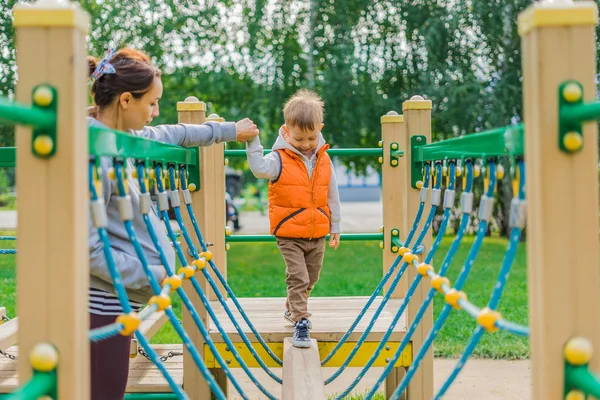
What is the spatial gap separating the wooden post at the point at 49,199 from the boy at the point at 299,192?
1679 millimetres

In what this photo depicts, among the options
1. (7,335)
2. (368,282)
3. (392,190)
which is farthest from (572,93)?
(368,282)

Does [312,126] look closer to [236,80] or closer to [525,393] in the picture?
[525,393]

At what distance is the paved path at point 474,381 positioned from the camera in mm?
3912

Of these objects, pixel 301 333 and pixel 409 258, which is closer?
pixel 409 258

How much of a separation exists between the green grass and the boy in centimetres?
216

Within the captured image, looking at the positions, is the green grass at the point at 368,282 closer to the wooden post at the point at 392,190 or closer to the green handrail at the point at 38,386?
the wooden post at the point at 392,190

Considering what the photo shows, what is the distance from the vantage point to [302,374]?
2.38 m

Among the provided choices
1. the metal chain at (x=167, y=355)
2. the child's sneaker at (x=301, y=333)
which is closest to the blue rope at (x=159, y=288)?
the child's sneaker at (x=301, y=333)

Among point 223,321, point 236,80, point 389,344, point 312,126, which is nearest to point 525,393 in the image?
point 389,344

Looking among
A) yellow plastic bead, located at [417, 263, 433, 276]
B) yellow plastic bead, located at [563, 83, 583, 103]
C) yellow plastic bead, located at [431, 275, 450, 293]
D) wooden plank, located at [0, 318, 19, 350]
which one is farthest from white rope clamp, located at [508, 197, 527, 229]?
wooden plank, located at [0, 318, 19, 350]

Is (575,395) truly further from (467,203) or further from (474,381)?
(474,381)

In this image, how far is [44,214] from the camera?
46.4 inches

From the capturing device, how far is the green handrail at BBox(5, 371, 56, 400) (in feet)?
3.65

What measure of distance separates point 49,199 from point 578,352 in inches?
38.0
